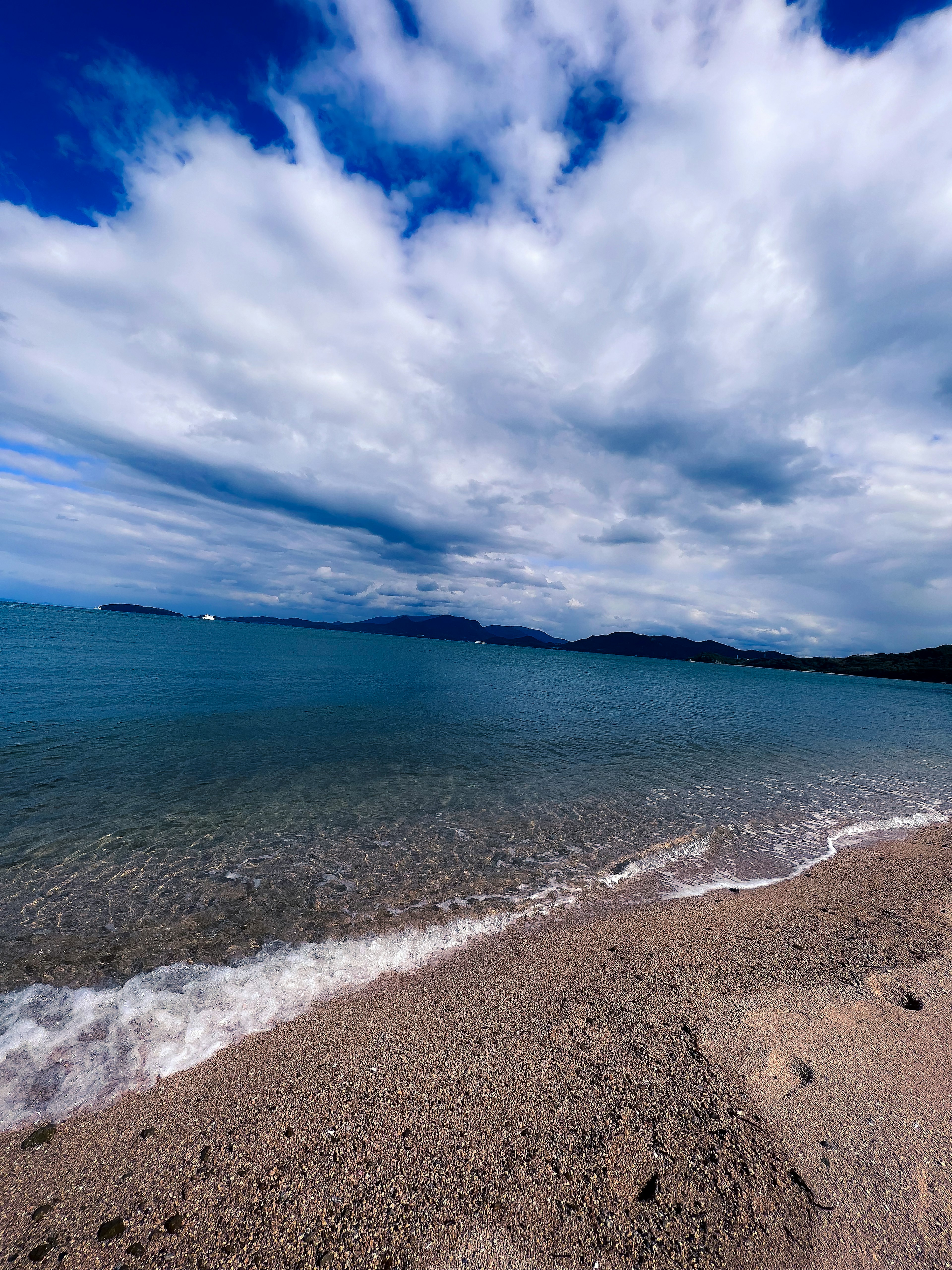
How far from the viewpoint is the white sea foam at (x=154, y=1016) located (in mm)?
5605

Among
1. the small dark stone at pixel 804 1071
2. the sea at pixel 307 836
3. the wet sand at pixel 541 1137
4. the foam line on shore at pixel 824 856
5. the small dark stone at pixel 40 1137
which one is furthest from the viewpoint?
the foam line on shore at pixel 824 856

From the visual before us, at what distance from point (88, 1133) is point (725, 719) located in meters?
44.2

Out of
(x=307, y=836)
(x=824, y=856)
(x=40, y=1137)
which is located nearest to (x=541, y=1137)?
(x=40, y=1137)

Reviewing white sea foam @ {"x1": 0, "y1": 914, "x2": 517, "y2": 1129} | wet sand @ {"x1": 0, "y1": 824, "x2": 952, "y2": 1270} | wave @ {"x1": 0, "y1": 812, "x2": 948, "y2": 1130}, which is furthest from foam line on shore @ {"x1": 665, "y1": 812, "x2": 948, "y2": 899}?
white sea foam @ {"x1": 0, "y1": 914, "x2": 517, "y2": 1129}

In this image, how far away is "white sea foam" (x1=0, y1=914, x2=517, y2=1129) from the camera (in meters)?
5.61

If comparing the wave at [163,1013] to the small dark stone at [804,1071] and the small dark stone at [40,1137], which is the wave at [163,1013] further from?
the small dark stone at [804,1071]

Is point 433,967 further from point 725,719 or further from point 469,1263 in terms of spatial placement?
point 725,719

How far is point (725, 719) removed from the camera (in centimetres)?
4072

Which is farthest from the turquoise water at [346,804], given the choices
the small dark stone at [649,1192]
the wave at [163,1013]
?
the small dark stone at [649,1192]

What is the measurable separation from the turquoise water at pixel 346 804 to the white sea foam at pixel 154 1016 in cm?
53

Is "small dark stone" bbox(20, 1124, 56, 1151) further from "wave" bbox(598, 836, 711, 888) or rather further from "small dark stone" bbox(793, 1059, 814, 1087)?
"wave" bbox(598, 836, 711, 888)

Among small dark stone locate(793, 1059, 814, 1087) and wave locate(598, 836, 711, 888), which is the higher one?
small dark stone locate(793, 1059, 814, 1087)

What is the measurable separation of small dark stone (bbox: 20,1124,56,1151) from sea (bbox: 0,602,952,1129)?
5.7 inches

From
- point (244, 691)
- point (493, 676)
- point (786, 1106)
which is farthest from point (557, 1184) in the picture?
point (493, 676)
